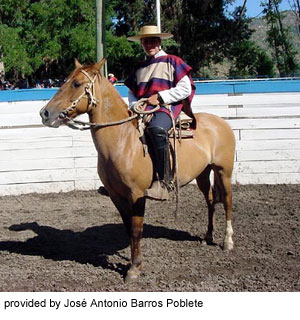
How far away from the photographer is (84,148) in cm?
853

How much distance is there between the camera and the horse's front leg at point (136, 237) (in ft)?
15.3

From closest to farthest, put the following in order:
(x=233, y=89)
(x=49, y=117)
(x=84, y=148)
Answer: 1. (x=49, y=117)
2. (x=84, y=148)
3. (x=233, y=89)

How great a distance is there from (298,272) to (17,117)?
5593 millimetres

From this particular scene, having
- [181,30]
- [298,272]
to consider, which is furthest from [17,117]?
[181,30]

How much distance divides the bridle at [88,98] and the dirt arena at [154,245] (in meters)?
1.60

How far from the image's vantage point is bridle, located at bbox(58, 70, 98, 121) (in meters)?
4.34

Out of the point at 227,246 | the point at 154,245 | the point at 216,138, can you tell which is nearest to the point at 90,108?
the point at 216,138

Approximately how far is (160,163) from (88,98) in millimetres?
929

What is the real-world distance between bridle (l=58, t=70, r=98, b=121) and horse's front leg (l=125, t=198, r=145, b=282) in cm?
102

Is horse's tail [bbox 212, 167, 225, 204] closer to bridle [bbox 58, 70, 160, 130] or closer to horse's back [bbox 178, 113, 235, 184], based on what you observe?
horse's back [bbox 178, 113, 235, 184]

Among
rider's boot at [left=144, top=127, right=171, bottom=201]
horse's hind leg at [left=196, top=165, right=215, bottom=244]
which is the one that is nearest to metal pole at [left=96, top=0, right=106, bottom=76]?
horse's hind leg at [left=196, top=165, right=215, bottom=244]

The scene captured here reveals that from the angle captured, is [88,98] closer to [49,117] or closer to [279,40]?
[49,117]

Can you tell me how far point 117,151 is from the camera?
4.61m
